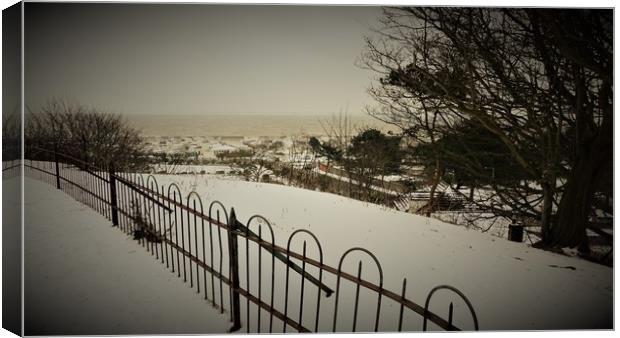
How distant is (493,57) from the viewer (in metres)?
3.43

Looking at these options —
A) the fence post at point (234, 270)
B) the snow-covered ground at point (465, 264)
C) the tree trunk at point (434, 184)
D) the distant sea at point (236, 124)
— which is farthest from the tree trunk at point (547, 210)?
the fence post at point (234, 270)

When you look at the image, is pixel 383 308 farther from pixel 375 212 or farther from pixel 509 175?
pixel 509 175

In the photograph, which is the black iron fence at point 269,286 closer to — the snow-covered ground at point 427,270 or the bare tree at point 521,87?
the snow-covered ground at point 427,270

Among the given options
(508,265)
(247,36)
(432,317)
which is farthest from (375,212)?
(247,36)

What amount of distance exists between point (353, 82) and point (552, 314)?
2587 mm

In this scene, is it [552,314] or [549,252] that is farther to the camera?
[549,252]

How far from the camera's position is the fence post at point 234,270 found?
218 centimetres

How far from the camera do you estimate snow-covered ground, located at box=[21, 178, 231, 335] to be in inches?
105

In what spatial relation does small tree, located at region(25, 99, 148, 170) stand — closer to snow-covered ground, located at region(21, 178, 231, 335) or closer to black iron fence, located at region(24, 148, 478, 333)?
black iron fence, located at region(24, 148, 478, 333)

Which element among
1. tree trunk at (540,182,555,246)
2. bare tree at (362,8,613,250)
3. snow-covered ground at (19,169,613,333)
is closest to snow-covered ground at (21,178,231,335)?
snow-covered ground at (19,169,613,333)

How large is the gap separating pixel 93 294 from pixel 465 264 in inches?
122

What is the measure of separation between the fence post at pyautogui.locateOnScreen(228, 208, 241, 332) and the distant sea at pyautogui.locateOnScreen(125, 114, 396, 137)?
3.75 feet

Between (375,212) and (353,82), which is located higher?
(353,82)

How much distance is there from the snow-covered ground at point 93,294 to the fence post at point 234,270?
14cm
